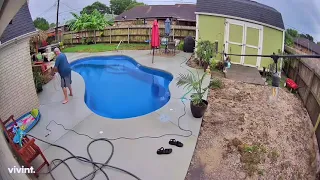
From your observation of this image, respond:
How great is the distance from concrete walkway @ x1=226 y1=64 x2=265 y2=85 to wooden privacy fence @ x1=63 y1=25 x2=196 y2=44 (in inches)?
177

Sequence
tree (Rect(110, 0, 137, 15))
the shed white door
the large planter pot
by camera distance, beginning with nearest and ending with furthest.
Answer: the large planter pot
the shed white door
tree (Rect(110, 0, 137, 15))

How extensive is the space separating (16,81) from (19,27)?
4.40 ft

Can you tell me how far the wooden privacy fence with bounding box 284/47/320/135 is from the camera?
293 inches

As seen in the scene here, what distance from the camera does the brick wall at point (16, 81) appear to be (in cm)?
593

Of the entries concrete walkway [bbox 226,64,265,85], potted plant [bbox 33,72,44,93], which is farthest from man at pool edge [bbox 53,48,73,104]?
concrete walkway [bbox 226,64,265,85]

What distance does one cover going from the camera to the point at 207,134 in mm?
6281

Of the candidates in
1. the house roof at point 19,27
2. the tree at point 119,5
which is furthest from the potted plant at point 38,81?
the tree at point 119,5

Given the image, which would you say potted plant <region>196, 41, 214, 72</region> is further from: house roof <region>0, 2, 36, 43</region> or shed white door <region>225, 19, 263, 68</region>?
house roof <region>0, 2, 36, 43</region>

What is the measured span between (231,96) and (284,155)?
2739mm

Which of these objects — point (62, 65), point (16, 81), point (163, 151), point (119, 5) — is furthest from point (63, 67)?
point (119, 5)

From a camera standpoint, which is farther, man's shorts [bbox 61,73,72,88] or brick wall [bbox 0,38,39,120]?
man's shorts [bbox 61,73,72,88]

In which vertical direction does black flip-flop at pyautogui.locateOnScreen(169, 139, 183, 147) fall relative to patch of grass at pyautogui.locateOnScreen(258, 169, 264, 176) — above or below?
above

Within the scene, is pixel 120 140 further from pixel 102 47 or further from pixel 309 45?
pixel 309 45

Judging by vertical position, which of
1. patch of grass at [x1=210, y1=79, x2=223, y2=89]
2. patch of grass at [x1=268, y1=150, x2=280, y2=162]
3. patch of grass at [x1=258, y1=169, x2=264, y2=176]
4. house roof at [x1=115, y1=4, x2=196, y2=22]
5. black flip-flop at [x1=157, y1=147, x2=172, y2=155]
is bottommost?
patch of grass at [x1=258, y1=169, x2=264, y2=176]
